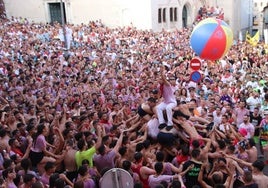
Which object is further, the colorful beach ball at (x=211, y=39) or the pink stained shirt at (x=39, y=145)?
the colorful beach ball at (x=211, y=39)

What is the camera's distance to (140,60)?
65.8 ft

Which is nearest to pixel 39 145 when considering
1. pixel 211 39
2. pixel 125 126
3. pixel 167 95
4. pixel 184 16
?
pixel 125 126

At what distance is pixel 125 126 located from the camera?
8.66 meters

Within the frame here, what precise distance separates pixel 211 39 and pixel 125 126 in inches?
128

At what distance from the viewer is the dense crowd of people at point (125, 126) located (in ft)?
20.0

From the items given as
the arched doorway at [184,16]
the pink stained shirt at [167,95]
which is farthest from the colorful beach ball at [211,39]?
the arched doorway at [184,16]

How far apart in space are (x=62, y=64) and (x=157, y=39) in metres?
11.2

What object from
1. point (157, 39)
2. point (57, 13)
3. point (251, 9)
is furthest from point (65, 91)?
point (251, 9)

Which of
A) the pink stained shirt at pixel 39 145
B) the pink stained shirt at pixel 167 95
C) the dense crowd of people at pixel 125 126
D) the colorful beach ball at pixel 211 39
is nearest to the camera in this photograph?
the dense crowd of people at pixel 125 126

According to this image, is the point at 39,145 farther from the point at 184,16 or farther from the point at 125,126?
the point at 184,16

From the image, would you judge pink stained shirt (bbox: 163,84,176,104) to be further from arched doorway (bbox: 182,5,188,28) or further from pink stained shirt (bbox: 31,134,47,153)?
arched doorway (bbox: 182,5,188,28)

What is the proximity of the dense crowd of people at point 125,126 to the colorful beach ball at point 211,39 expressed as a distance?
1.28 metres

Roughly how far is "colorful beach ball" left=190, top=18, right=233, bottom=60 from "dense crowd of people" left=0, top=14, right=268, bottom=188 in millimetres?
1280

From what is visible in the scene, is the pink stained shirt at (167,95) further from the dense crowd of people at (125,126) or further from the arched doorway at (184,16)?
the arched doorway at (184,16)
